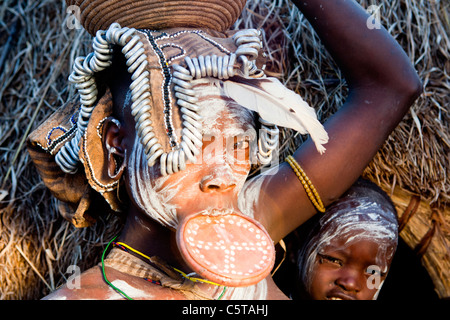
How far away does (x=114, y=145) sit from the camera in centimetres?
173

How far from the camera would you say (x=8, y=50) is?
2656 millimetres

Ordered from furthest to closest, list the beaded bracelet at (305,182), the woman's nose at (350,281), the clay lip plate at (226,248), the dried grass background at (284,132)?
1. the dried grass background at (284,132)
2. the woman's nose at (350,281)
3. the beaded bracelet at (305,182)
4. the clay lip plate at (226,248)

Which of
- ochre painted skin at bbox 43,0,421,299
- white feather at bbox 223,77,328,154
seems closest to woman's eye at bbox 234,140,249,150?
white feather at bbox 223,77,328,154

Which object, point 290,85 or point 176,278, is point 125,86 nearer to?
point 176,278

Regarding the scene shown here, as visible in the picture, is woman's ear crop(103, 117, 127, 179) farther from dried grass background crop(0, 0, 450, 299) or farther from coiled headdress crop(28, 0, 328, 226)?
dried grass background crop(0, 0, 450, 299)

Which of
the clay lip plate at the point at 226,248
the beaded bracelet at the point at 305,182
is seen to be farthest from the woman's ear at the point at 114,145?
the beaded bracelet at the point at 305,182

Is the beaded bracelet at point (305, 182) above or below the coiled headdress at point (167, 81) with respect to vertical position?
below

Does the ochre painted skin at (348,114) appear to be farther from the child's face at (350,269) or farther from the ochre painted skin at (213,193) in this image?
the ochre painted skin at (213,193)

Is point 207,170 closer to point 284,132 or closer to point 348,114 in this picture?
point 348,114

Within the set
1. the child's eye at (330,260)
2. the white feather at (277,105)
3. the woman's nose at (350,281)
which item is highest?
the white feather at (277,105)

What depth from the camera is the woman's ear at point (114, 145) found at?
172cm

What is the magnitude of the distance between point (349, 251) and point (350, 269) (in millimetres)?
60
